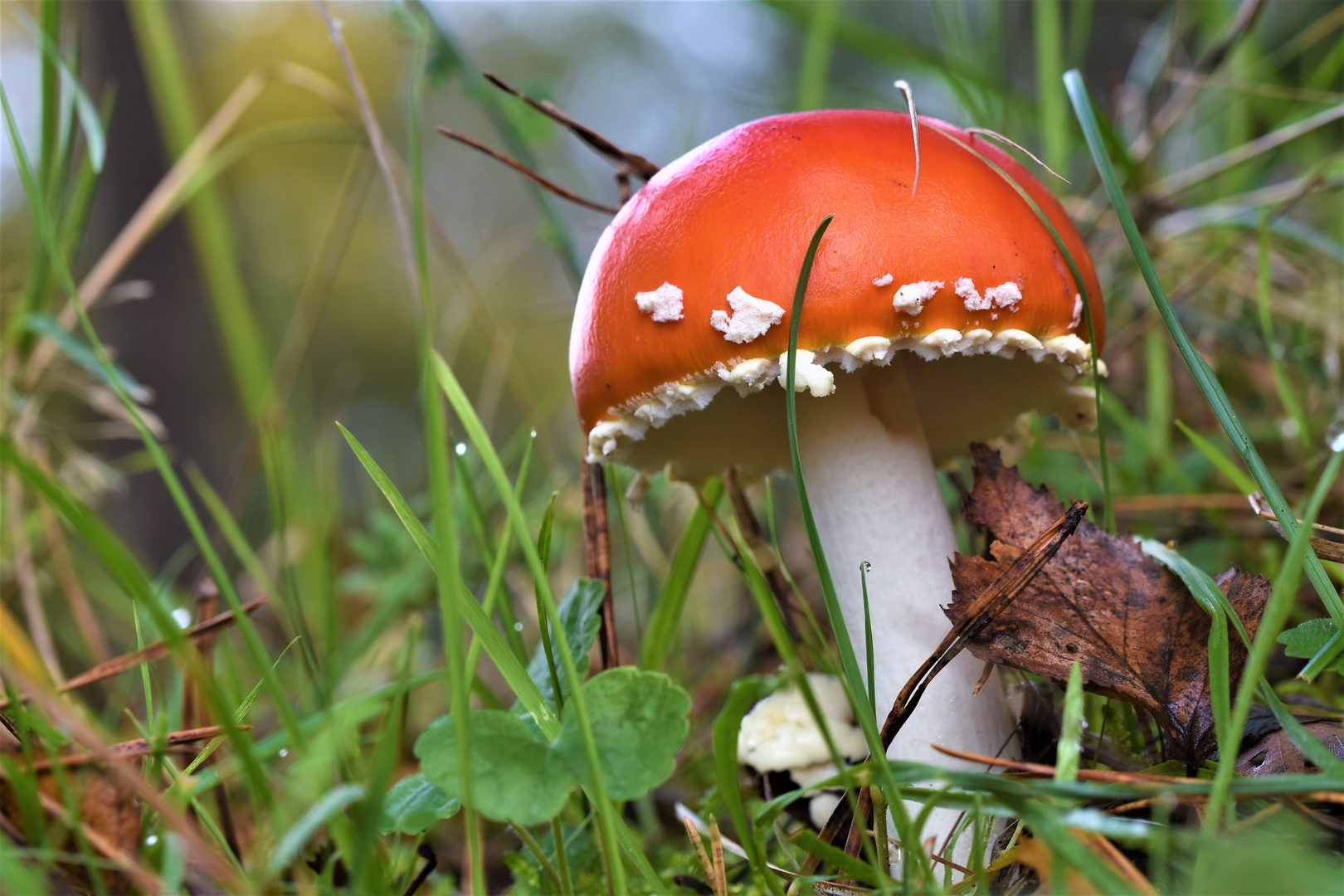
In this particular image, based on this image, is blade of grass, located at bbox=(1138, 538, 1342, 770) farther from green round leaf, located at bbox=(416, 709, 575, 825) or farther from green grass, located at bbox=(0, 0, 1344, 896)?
green round leaf, located at bbox=(416, 709, 575, 825)

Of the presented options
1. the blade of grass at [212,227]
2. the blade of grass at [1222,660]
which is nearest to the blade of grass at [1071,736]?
the blade of grass at [1222,660]

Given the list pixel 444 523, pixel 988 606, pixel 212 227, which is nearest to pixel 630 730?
pixel 444 523

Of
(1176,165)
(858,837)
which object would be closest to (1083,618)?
(858,837)

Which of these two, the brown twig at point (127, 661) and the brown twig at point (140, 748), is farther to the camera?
the brown twig at point (127, 661)

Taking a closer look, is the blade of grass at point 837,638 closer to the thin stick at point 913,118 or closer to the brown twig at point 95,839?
the thin stick at point 913,118

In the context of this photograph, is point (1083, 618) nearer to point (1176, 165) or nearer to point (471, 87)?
point (471, 87)

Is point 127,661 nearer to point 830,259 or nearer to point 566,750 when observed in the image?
point 566,750
